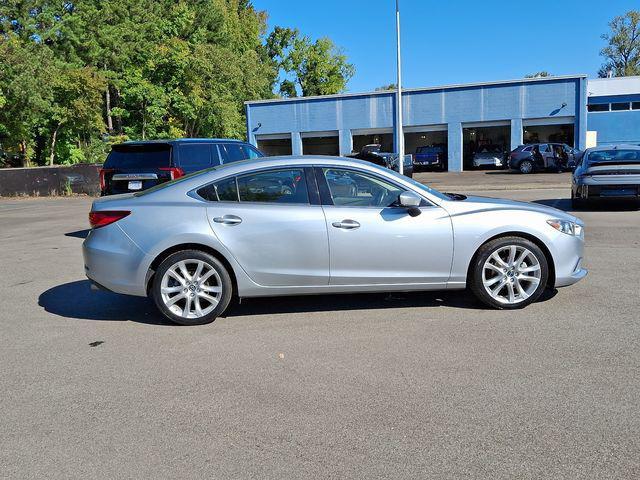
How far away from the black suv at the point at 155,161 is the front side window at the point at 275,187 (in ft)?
15.9

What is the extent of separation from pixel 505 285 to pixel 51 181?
24283mm

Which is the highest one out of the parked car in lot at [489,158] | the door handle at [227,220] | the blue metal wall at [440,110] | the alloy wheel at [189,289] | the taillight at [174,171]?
the blue metal wall at [440,110]

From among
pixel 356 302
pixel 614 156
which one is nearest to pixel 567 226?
pixel 356 302

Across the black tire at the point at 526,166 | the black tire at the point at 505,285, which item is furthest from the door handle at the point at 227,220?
the black tire at the point at 526,166

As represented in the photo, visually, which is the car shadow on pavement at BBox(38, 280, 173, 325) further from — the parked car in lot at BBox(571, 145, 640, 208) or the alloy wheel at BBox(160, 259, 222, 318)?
the parked car in lot at BBox(571, 145, 640, 208)

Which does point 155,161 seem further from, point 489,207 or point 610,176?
point 610,176

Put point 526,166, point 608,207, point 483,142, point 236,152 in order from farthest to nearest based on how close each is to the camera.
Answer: point 483,142 < point 526,166 < point 608,207 < point 236,152

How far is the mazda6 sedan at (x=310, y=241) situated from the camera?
5.47 m

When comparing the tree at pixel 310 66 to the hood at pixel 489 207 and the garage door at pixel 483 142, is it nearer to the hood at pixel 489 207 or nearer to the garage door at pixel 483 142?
the garage door at pixel 483 142

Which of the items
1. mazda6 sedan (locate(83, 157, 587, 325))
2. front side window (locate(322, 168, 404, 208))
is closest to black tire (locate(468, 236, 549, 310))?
mazda6 sedan (locate(83, 157, 587, 325))

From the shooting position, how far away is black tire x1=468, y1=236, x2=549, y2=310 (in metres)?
5.63

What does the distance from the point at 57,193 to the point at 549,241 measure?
79.9 ft

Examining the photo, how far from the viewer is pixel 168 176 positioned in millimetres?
10141

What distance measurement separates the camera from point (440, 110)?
1599 inches
